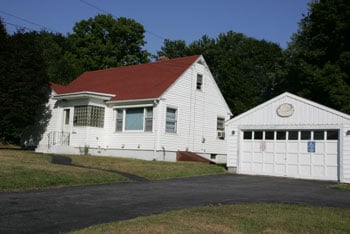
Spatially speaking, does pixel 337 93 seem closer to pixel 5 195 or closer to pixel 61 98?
pixel 61 98

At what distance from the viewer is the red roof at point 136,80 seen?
92.5 feet

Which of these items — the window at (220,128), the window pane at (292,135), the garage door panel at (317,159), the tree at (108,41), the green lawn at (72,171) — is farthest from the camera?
the tree at (108,41)

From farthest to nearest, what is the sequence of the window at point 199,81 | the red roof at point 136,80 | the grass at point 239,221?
the window at point 199,81
the red roof at point 136,80
the grass at point 239,221

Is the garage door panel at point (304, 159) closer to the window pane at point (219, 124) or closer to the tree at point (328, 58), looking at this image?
the window pane at point (219, 124)

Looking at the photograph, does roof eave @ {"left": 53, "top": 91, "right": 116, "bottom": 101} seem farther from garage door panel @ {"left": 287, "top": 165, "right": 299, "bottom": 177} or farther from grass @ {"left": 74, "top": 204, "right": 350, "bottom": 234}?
grass @ {"left": 74, "top": 204, "right": 350, "bottom": 234}

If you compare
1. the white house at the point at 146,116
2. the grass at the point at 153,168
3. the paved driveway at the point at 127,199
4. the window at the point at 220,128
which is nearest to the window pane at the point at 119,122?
the white house at the point at 146,116

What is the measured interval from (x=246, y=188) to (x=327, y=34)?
23965 mm

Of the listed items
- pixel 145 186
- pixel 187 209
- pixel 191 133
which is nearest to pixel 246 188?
pixel 145 186

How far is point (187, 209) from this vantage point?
10.8m

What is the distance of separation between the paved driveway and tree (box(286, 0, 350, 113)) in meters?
16.8

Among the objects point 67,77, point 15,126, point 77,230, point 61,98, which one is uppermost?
point 67,77

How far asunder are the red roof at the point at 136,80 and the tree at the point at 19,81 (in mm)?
2133

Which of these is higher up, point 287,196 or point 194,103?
point 194,103

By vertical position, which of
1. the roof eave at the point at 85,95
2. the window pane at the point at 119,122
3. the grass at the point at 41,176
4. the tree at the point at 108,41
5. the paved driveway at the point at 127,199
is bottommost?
the paved driveway at the point at 127,199
